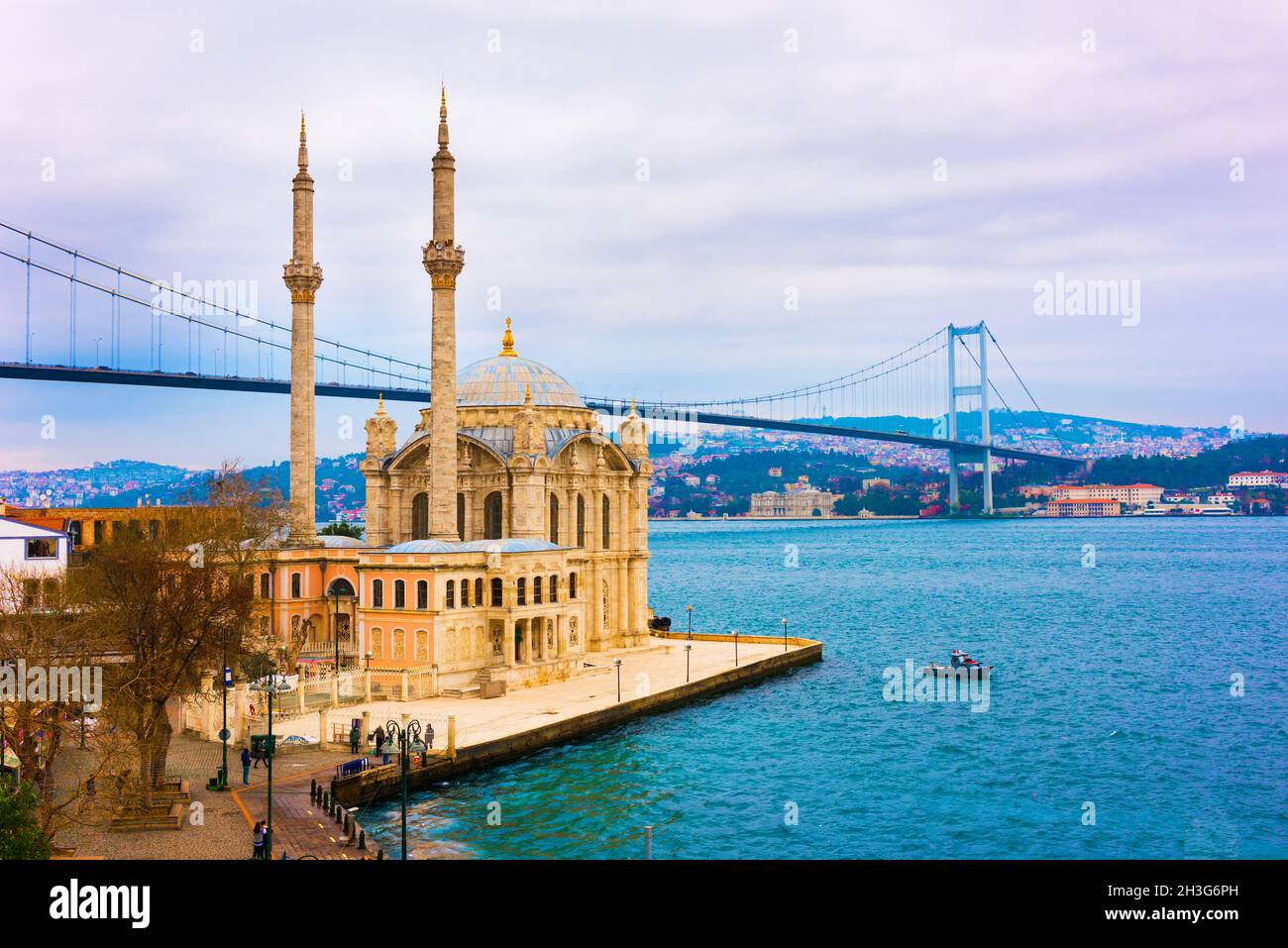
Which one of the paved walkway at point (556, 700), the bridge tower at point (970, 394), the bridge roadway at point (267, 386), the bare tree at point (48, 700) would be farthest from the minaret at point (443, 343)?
the bridge tower at point (970, 394)

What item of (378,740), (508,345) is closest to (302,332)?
(508,345)

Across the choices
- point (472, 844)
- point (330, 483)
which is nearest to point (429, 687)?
point (472, 844)

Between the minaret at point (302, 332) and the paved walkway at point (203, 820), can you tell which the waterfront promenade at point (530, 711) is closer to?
the paved walkway at point (203, 820)

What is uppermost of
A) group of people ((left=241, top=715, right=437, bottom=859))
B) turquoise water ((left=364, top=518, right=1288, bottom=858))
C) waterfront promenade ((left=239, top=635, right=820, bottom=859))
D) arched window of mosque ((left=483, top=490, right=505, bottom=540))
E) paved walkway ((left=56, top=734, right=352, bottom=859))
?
arched window of mosque ((left=483, top=490, right=505, bottom=540))

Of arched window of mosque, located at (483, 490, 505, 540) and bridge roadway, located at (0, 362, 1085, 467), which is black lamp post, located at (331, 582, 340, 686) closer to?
arched window of mosque, located at (483, 490, 505, 540)

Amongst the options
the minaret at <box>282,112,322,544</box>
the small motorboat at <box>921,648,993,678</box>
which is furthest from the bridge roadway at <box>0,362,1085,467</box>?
the small motorboat at <box>921,648,993,678</box>

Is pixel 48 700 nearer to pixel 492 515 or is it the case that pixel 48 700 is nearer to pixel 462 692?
pixel 462 692

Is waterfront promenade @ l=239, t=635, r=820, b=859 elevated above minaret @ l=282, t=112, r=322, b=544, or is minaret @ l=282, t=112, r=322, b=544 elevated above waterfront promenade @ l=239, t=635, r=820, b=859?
minaret @ l=282, t=112, r=322, b=544
